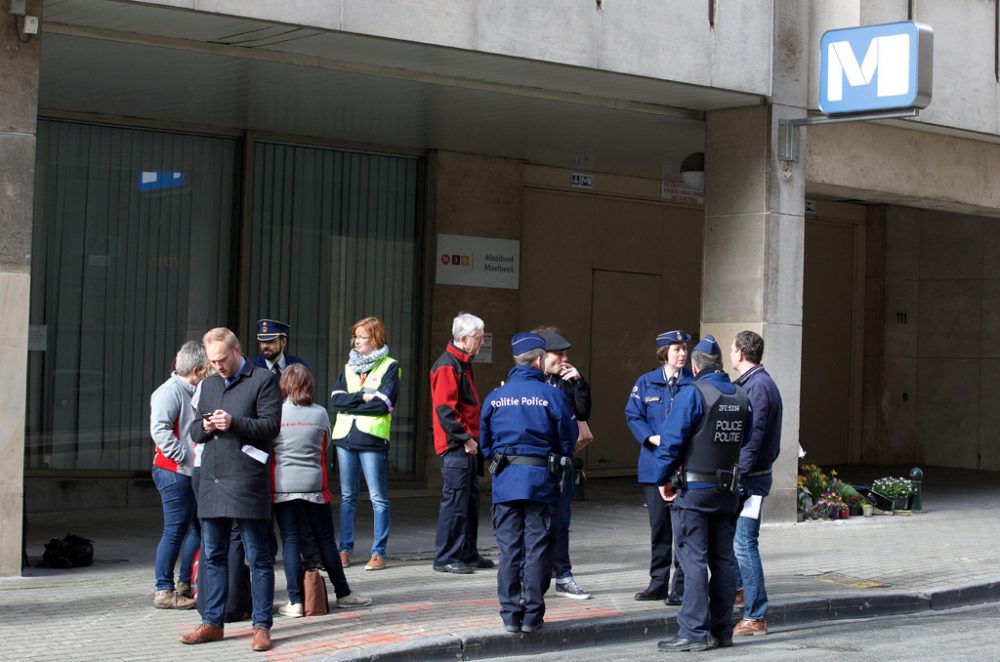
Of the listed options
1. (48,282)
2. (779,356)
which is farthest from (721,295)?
(48,282)

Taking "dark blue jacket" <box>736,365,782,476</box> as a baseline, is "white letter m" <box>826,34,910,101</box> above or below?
above

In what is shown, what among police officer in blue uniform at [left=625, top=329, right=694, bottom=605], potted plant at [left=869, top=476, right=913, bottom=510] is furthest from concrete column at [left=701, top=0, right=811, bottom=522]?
police officer in blue uniform at [left=625, top=329, right=694, bottom=605]

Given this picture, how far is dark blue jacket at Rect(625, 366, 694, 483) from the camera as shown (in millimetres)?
9641

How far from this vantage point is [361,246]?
16.5 metres

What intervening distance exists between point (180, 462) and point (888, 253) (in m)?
16.2

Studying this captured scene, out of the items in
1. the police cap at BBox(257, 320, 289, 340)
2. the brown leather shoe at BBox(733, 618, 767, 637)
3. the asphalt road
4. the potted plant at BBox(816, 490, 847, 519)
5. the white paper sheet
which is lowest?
the asphalt road

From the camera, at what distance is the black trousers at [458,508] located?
10.4 m

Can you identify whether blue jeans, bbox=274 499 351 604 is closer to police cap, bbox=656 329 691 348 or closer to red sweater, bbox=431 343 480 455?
red sweater, bbox=431 343 480 455

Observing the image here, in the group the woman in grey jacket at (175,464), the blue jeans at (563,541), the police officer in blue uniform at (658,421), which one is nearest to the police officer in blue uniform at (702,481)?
the police officer in blue uniform at (658,421)

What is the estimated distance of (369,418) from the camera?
1056 cm

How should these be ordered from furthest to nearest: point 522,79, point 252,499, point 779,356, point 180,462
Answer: point 779,356, point 522,79, point 180,462, point 252,499

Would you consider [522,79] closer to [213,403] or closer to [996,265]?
[213,403]

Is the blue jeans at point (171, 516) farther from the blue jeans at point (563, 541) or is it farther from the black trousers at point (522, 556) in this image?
the blue jeans at point (563, 541)

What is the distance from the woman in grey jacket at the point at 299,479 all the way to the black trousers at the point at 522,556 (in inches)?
47.2
